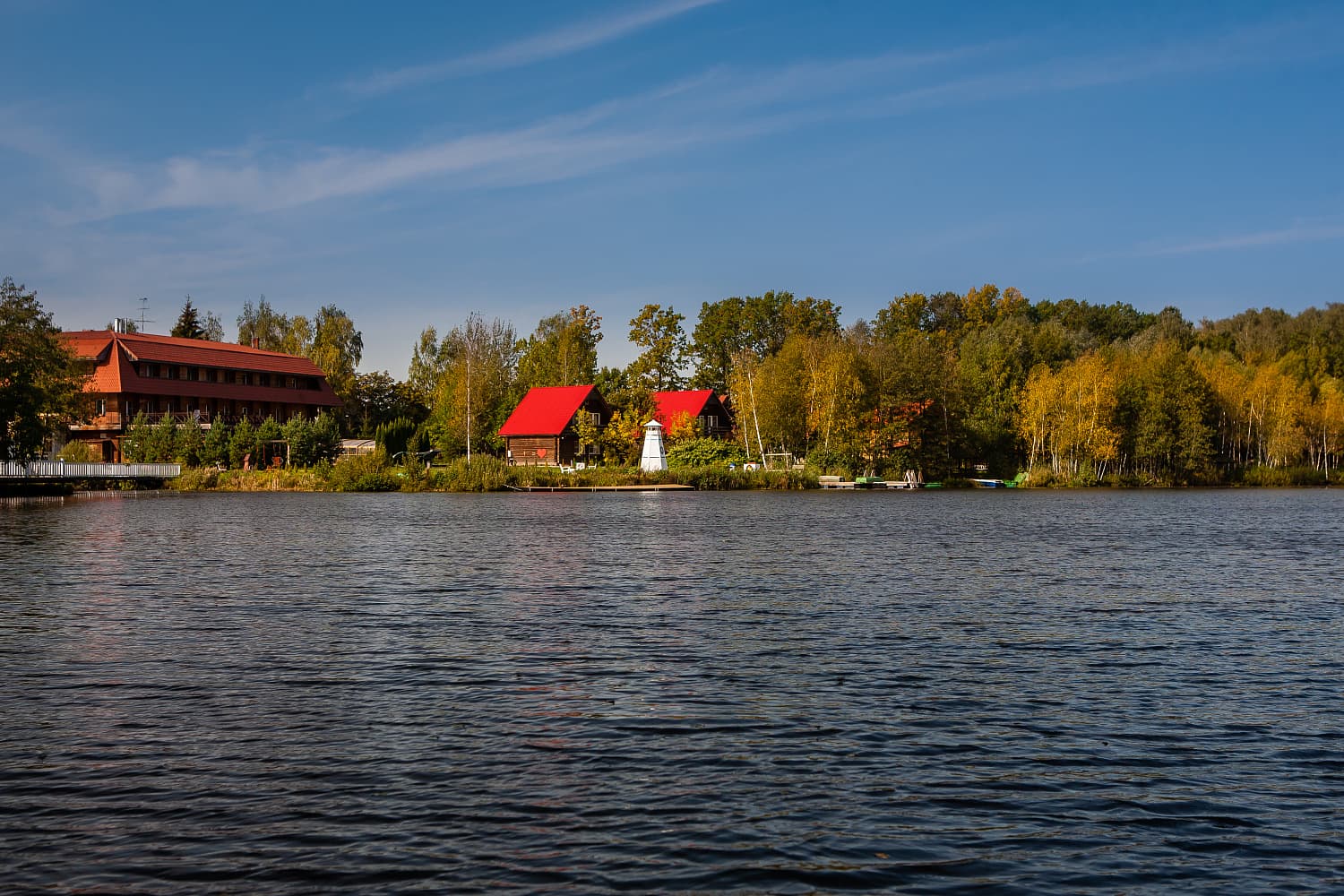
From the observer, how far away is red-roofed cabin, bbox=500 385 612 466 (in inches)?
4031

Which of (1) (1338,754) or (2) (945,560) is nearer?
(1) (1338,754)

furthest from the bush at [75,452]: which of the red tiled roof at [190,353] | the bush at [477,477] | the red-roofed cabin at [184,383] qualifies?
the bush at [477,477]

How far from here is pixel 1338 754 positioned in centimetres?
1132

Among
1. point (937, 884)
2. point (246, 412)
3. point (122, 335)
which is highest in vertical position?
point (122, 335)

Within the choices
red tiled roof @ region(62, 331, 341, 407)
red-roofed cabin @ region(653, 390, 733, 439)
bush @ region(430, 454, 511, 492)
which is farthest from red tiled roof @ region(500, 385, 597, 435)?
red tiled roof @ region(62, 331, 341, 407)

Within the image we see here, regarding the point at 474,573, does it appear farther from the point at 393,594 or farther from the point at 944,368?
the point at 944,368

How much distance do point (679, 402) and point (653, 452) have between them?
999 inches

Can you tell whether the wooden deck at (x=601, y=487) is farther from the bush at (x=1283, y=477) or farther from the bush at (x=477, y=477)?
the bush at (x=1283, y=477)

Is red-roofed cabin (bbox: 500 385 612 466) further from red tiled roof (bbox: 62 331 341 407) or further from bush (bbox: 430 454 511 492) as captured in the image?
red tiled roof (bbox: 62 331 341 407)

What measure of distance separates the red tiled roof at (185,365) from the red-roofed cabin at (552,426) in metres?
27.9

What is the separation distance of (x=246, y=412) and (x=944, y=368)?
70.4 meters

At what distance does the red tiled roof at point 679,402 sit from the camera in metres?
111

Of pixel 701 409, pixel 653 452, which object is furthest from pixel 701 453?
pixel 701 409

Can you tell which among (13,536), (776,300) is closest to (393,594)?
Result: (13,536)
